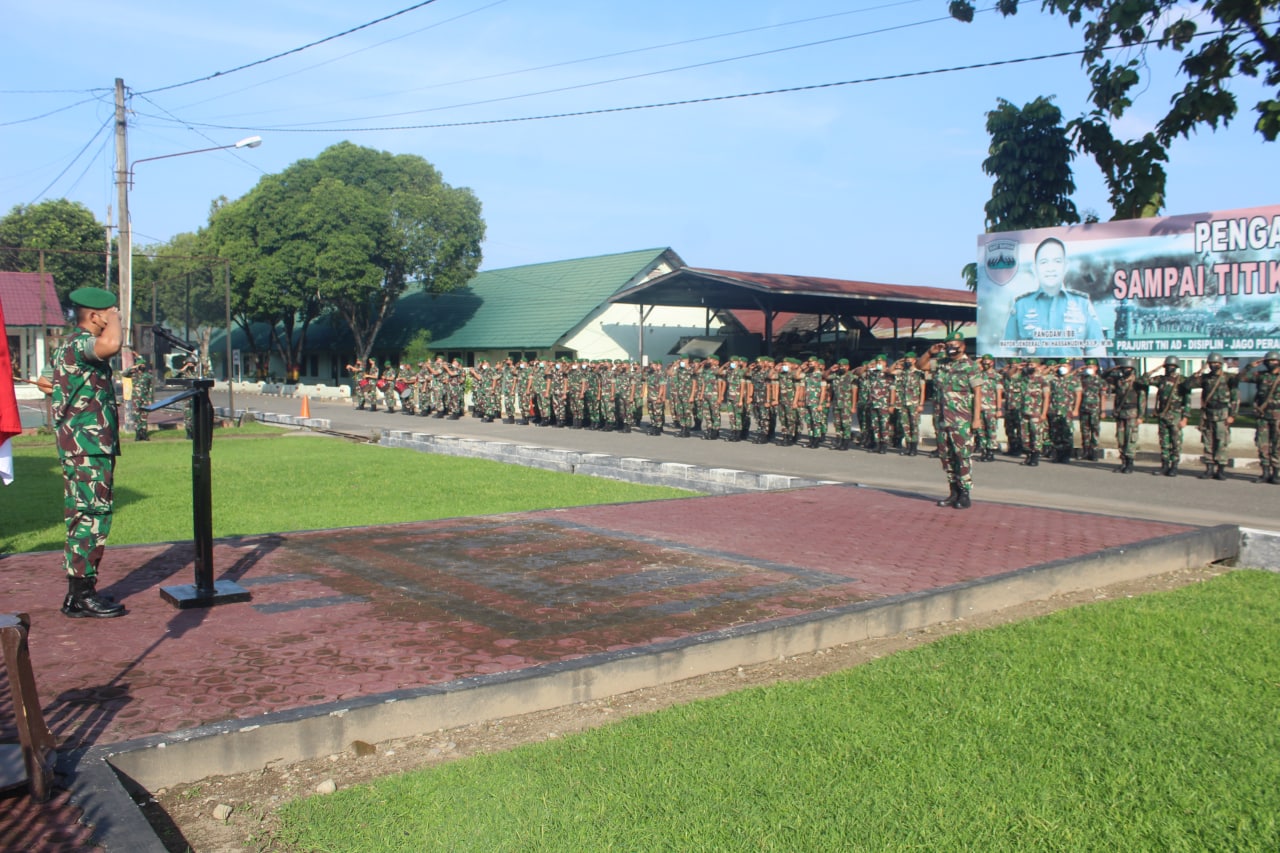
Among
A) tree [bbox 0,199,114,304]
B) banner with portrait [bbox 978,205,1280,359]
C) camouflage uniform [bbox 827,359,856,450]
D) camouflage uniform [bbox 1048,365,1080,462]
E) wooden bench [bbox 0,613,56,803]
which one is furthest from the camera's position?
tree [bbox 0,199,114,304]

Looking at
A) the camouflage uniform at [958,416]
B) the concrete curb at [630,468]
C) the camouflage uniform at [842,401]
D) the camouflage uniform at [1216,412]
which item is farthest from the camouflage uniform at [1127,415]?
the camouflage uniform at [958,416]

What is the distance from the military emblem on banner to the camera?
71.3 feet

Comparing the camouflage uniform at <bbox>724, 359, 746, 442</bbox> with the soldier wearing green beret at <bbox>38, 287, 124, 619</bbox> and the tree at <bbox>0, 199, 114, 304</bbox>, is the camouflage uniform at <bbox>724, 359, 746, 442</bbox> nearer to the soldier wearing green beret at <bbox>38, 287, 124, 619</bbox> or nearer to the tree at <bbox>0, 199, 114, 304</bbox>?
the soldier wearing green beret at <bbox>38, 287, 124, 619</bbox>

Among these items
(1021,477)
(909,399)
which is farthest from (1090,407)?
(909,399)

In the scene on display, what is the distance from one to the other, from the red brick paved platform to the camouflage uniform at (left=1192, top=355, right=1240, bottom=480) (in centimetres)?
627

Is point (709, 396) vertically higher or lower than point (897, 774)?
higher

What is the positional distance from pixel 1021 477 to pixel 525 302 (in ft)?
111

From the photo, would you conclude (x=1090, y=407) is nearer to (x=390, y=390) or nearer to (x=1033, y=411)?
(x=1033, y=411)

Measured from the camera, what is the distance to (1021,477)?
16031 millimetres

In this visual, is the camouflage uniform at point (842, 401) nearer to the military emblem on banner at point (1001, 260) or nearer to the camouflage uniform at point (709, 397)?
the camouflage uniform at point (709, 397)

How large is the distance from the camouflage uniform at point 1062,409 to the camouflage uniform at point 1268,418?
273cm

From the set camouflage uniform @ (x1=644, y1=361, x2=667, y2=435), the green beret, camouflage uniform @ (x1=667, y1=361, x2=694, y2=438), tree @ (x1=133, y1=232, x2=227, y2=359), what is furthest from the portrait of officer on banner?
A: the green beret

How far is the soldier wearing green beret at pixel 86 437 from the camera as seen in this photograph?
241 inches

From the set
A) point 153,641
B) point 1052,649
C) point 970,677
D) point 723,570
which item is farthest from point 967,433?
point 153,641
